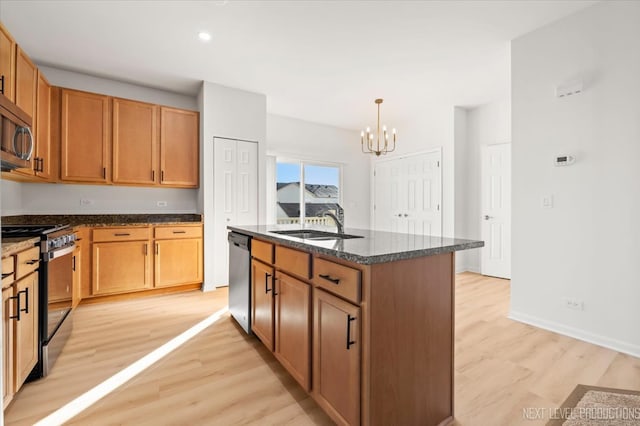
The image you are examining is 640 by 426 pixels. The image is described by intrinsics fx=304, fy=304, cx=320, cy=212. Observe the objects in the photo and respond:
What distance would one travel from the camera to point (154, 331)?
8.66 feet

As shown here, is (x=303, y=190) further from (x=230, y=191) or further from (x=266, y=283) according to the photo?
(x=266, y=283)

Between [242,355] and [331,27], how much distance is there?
2.83 meters

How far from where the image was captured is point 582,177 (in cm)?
252

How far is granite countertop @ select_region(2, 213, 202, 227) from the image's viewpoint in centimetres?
332

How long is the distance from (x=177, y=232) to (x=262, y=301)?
208 cm

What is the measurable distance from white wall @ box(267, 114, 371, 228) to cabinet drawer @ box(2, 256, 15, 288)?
13.0 ft

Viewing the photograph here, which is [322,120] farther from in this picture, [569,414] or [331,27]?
[569,414]

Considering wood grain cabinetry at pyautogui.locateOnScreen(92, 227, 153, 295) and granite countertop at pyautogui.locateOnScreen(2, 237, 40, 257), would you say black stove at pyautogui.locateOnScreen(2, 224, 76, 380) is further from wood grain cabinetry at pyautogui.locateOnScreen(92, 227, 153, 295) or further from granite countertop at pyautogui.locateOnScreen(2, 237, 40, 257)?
wood grain cabinetry at pyautogui.locateOnScreen(92, 227, 153, 295)

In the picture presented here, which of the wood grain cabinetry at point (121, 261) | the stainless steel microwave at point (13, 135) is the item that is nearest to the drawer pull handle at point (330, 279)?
the stainless steel microwave at point (13, 135)

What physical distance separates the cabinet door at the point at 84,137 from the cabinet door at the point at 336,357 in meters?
3.41

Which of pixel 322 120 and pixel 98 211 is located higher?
pixel 322 120

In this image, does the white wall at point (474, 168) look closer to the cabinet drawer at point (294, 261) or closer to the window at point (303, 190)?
the window at point (303, 190)

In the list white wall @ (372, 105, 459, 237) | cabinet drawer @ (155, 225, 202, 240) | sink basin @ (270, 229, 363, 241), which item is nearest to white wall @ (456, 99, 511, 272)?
white wall @ (372, 105, 459, 237)

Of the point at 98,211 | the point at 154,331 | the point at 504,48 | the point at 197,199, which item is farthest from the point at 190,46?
the point at 504,48
